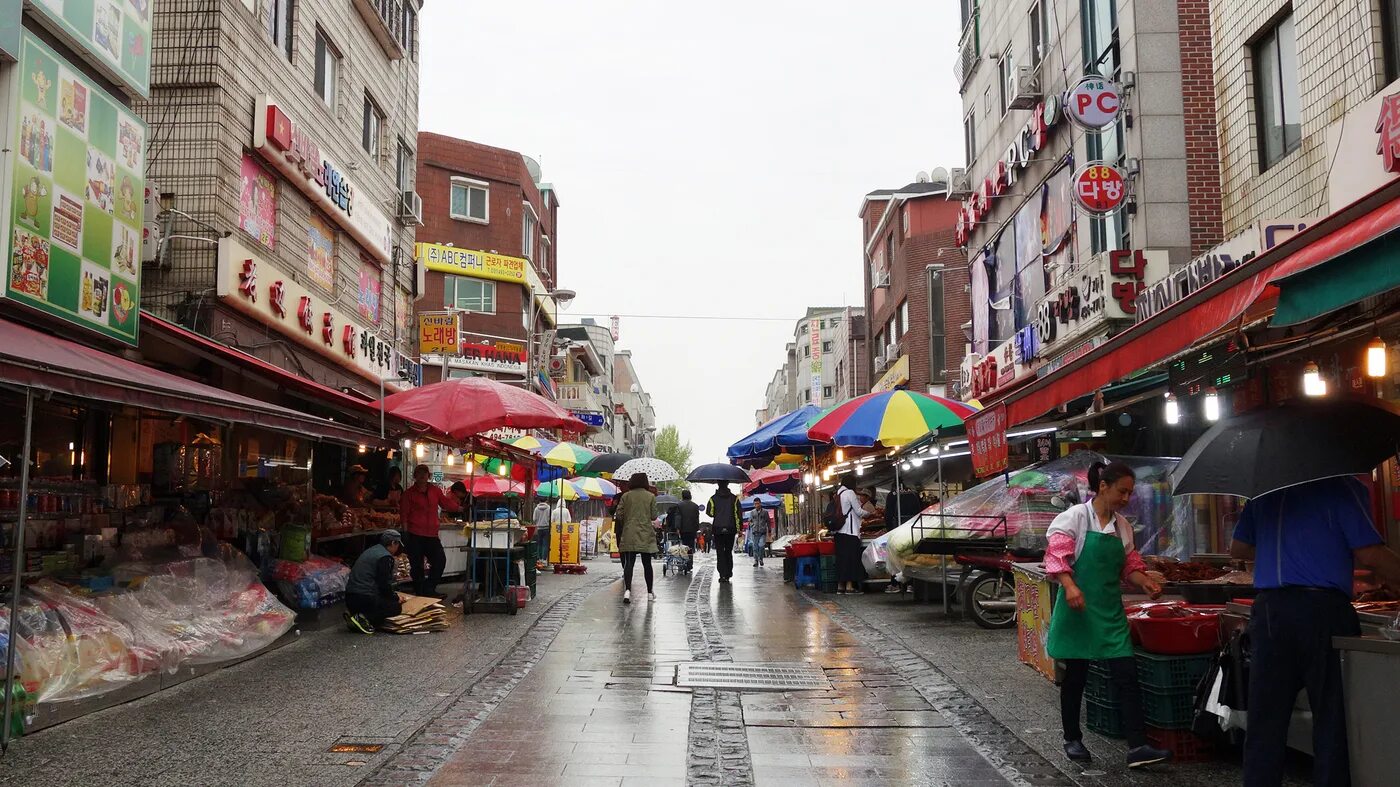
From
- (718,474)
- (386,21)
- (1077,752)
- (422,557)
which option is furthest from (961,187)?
(1077,752)

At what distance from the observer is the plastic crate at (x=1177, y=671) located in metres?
6.47

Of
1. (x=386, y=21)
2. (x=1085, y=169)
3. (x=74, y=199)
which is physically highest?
(x=386, y=21)

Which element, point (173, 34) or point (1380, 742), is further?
point (173, 34)

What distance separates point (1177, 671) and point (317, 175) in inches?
594

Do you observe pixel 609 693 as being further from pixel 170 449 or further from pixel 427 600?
pixel 170 449

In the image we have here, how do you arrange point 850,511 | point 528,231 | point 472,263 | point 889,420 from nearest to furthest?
point 889,420 → point 850,511 → point 472,263 → point 528,231

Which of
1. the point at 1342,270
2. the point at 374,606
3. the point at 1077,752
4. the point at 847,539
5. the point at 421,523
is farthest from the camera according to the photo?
the point at 847,539

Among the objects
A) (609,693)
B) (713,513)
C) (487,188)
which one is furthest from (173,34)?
(487,188)

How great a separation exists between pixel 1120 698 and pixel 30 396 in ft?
21.0

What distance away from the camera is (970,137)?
2842 cm

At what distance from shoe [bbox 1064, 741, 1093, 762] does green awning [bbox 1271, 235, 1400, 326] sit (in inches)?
102

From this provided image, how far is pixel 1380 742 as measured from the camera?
457 centimetres

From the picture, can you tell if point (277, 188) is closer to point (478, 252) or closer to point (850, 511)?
point (850, 511)

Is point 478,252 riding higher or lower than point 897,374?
higher
